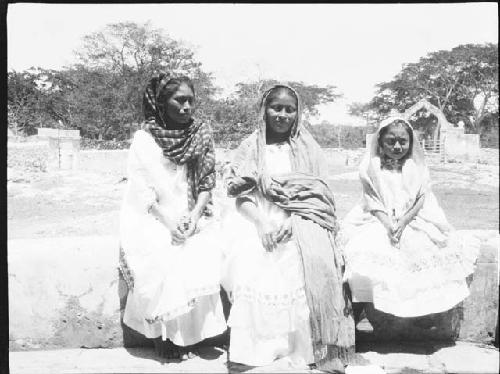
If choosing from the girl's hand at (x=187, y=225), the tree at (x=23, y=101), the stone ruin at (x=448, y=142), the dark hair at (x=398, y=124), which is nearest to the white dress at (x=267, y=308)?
the girl's hand at (x=187, y=225)

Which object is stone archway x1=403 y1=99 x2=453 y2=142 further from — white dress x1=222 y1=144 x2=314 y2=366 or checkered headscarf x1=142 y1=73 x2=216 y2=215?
white dress x1=222 y1=144 x2=314 y2=366

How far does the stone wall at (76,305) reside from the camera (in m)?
3.37

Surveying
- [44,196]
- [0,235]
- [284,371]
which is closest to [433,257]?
[284,371]

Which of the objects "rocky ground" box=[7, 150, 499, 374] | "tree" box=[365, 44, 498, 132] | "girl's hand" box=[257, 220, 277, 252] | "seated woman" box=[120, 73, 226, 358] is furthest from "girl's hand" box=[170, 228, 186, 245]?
"tree" box=[365, 44, 498, 132]

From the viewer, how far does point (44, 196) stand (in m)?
12.8

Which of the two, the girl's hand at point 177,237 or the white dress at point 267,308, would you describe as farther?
the girl's hand at point 177,237

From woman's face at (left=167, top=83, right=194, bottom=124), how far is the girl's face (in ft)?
4.69

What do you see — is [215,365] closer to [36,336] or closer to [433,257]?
[36,336]

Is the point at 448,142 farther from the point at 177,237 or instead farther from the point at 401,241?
the point at 177,237

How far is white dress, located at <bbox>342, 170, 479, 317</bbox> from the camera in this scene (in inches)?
122

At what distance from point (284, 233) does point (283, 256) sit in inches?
5.9

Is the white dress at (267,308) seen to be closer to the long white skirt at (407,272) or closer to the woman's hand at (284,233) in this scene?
the woman's hand at (284,233)

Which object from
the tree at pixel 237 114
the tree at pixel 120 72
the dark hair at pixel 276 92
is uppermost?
the tree at pixel 120 72

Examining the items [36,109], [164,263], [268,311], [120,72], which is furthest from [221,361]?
[36,109]
